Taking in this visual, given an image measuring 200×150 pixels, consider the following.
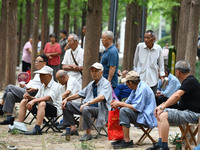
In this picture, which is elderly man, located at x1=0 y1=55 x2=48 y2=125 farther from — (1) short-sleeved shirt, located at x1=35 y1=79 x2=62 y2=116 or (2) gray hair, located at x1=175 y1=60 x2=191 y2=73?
(2) gray hair, located at x1=175 y1=60 x2=191 y2=73

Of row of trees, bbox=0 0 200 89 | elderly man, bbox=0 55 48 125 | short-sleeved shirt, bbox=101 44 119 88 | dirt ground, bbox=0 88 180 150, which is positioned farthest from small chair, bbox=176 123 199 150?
elderly man, bbox=0 55 48 125

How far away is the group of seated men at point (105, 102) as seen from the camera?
22.0ft

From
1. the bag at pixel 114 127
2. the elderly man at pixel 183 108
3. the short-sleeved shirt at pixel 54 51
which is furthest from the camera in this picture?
the short-sleeved shirt at pixel 54 51

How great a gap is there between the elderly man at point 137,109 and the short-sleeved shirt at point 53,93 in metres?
1.75

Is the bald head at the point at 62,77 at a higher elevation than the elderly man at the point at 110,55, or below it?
below

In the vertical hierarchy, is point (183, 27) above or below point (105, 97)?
above

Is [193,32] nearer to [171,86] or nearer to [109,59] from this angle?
[171,86]

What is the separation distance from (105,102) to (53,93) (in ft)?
4.18

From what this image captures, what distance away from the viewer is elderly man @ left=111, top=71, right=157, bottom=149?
284 inches

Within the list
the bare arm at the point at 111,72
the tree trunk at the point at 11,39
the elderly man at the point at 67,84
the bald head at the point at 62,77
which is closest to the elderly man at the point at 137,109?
the bare arm at the point at 111,72

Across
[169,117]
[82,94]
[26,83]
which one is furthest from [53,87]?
[169,117]

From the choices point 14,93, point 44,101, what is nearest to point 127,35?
point 14,93

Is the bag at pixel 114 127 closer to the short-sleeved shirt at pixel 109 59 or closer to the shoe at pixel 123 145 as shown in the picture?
the shoe at pixel 123 145

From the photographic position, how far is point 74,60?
998cm
